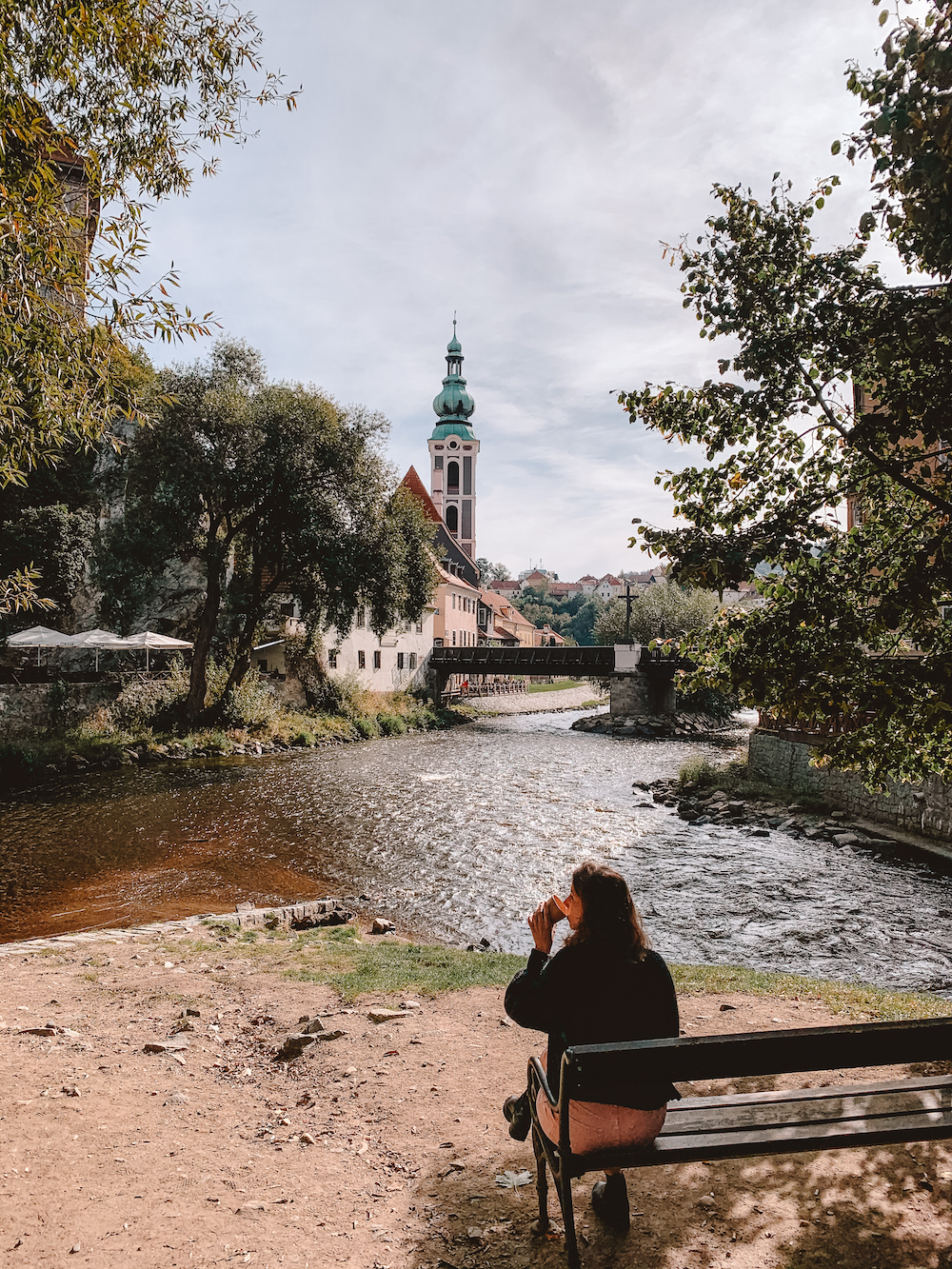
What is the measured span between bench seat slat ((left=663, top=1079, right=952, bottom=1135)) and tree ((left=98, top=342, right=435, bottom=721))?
20.6m

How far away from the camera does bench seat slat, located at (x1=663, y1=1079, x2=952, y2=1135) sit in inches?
108

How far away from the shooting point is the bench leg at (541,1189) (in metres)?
2.84

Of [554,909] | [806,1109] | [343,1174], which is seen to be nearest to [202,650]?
[343,1174]

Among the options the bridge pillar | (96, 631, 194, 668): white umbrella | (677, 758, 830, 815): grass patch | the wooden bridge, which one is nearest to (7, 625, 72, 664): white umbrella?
(96, 631, 194, 668): white umbrella

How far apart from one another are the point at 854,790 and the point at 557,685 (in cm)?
5924

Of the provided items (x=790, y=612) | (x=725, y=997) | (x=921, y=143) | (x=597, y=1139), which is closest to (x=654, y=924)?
(x=725, y=997)

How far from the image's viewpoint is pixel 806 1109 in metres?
2.82

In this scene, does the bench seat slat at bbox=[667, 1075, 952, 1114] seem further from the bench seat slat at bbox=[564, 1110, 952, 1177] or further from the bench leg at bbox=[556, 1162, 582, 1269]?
the bench leg at bbox=[556, 1162, 582, 1269]

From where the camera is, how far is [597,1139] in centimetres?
266

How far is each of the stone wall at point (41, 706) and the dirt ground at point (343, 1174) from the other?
1857cm

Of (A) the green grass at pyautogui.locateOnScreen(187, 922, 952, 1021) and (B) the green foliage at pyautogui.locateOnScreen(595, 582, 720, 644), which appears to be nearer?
(A) the green grass at pyautogui.locateOnScreen(187, 922, 952, 1021)

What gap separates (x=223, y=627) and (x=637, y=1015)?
28819 millimetres

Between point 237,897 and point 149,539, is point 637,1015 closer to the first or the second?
point 237,897

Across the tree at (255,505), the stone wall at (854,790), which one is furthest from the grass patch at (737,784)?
the tree at (255,505)
